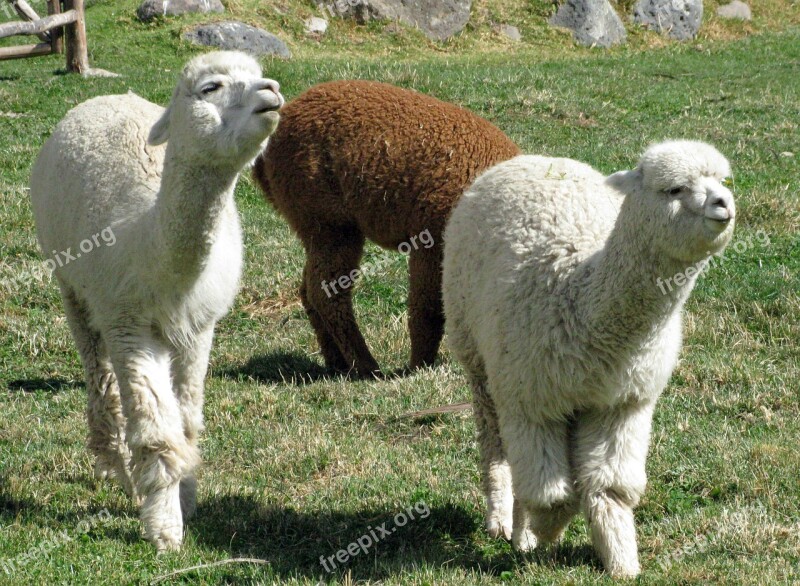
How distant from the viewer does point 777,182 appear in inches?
389

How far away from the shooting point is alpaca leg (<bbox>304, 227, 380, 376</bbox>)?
7188 mm

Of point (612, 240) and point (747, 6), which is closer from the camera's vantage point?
point (612, 240)

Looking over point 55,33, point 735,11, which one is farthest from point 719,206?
point 735,11

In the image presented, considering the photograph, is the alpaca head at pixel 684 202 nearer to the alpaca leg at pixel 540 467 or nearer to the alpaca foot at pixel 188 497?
the alpaca leg at pixel 540 467

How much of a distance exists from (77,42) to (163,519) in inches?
473

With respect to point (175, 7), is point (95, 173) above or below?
above

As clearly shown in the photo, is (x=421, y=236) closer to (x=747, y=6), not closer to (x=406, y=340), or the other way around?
(x=406, y=340)

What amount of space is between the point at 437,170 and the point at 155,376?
2.79m

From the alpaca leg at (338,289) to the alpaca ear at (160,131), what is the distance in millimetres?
2751

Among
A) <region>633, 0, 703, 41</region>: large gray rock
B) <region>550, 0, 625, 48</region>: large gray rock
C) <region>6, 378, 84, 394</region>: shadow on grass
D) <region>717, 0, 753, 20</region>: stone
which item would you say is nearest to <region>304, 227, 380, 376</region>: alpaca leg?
<region>6, 378, 84, 394</region>: shadow on grass

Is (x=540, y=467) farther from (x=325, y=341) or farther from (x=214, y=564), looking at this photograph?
(x=325, y=341)

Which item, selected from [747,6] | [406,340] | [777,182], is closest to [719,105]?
[777,182]

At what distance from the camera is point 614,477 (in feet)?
13.2

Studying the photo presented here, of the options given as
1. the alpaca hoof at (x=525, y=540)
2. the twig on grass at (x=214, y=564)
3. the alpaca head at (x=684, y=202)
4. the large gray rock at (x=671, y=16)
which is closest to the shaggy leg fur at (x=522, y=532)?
the alpaca hoof at (x=525, y=540)
